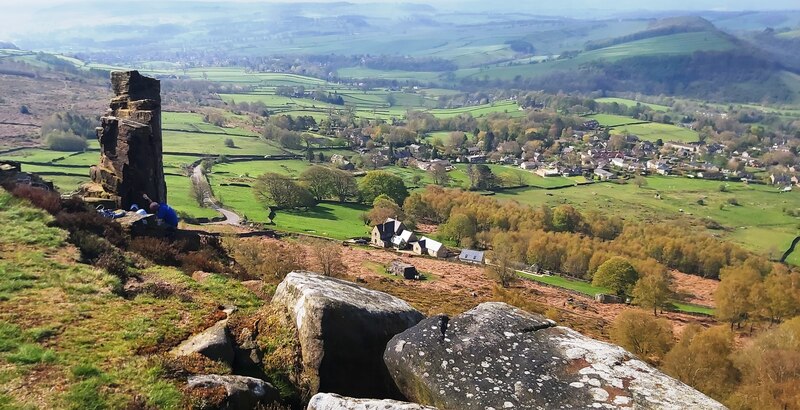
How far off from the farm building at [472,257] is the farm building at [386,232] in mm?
10319

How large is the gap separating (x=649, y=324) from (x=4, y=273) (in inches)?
1685

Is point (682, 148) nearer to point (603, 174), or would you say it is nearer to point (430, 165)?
point (603, 174)

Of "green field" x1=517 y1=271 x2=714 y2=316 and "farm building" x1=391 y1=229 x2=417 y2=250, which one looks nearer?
"green field" x1=517 y1=271 x2=714 y2=316

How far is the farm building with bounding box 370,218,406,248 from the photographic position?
77812 mm

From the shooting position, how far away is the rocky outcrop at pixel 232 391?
30.0ft

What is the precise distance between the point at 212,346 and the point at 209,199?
78.0 meters

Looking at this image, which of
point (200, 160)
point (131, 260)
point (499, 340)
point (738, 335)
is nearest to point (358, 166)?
point (200, 160)

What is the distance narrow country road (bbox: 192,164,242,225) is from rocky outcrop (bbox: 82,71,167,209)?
47.3 metres

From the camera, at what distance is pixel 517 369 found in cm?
873

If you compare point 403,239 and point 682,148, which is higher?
point 403,239

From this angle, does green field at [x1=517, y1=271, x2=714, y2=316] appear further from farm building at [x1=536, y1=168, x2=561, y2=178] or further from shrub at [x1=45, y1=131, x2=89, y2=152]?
shrub at [x1=45, y1=131, x2=89, y2=152]

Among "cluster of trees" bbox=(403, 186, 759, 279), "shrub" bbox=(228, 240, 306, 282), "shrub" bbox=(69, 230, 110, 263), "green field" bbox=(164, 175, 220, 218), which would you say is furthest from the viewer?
"cluster of trees" bbox=(403, 186, 759, 279)

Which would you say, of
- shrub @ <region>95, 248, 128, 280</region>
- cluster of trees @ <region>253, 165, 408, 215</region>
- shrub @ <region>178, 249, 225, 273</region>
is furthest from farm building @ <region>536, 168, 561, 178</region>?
shrub @ <region>95, 248, 128, 280</region>

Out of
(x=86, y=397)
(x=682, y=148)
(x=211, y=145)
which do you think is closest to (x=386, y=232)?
(x=211, y=145)
